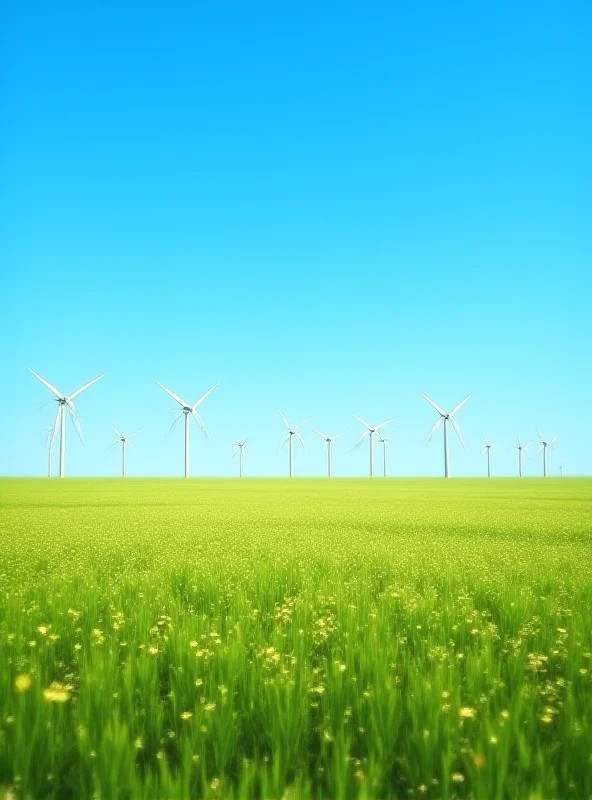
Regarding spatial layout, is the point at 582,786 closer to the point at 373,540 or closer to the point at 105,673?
the point at 105,673

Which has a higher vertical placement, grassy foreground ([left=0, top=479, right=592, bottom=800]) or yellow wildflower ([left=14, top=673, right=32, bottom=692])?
yellow wildflower ([left=14, top=673, right=32, bottom=692])

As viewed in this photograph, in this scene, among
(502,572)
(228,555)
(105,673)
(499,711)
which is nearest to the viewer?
(499,711)

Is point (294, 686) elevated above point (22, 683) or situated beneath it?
situated beneath

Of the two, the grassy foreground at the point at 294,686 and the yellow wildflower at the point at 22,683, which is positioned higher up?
the yellow wildflower at the point at 22,683

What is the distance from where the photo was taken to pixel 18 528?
22453 mm

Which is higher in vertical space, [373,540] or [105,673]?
[105,673]

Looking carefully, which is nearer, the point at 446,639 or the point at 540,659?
the point at 540,659

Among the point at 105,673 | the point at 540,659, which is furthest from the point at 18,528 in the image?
the point at 540,659

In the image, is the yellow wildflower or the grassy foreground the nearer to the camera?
the grassy foreground

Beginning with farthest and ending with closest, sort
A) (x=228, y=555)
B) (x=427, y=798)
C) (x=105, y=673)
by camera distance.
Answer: (x=228, y=555), (x=105, y=673), (x=427, y=798)

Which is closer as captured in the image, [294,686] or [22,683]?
[22,683]

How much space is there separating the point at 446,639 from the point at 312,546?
34.4 feet

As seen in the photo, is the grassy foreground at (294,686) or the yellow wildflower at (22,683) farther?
the yellow wildflower at (22,683)

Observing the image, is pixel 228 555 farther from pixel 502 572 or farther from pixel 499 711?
pixel 499 711
